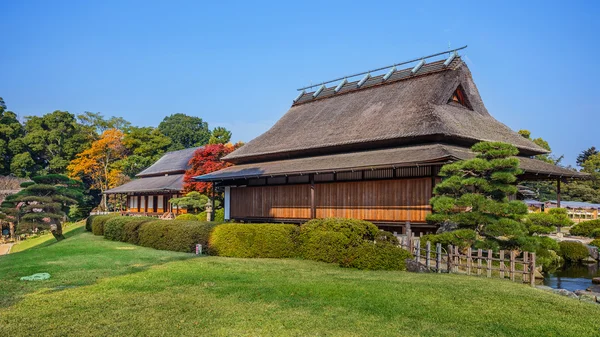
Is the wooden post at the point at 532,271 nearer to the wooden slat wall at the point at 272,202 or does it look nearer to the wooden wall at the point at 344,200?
Answer: the wooden wall at the point at 344,200

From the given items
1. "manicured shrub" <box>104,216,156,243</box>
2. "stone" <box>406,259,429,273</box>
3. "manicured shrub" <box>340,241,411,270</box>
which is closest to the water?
"stone" <box>406,259,429,273</box>

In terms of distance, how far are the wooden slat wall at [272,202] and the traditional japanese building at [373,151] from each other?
5 cm

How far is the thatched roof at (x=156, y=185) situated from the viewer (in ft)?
127

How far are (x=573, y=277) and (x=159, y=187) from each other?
105 ft

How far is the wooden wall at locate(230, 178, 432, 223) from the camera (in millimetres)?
18938

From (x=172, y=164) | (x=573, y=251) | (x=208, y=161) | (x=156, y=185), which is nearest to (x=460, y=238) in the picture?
(x=573, y=251)

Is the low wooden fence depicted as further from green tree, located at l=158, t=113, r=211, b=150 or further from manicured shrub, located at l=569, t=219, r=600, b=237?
green tree, located at l=158, t=113, r=211, b=150

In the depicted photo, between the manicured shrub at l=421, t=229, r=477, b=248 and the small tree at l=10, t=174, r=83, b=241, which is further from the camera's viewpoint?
the small tree at l=10, t=174, r=83, b=241

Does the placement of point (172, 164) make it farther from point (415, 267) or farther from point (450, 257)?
point (450, 257)

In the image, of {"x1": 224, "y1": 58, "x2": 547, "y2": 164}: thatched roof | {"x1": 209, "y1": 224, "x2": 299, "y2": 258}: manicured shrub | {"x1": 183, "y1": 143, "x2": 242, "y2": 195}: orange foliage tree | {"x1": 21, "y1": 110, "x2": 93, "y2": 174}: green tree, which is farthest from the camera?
{"x1": 21, "y1": 110, "x2": 93, "y2": 174}: green tree

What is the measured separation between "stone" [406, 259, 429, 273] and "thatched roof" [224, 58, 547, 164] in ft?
25.5

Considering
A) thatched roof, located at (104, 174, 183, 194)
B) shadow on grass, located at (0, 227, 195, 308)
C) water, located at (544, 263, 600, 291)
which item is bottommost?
water, located at (544, 263, 600, 291)

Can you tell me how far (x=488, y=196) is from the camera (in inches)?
593

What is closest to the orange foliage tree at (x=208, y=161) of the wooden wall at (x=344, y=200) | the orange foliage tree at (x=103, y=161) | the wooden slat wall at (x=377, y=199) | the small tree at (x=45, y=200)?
the wooden wall at (x=344, y=200)
